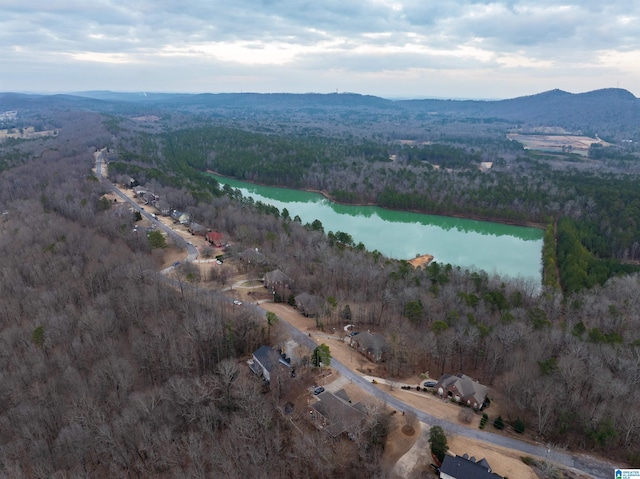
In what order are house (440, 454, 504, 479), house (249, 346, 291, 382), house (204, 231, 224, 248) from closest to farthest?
house (440, 454, 504, 479), house (249, 346, 291, 382), house (204, 231, 224, 248)

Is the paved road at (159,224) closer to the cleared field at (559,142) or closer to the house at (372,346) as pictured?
the house at (372,346)

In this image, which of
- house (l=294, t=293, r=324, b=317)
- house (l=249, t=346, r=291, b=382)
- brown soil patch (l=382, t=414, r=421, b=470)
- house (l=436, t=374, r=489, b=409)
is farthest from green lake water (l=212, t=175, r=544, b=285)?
brown soil patch (l=382, t=414, r=421, b=470)

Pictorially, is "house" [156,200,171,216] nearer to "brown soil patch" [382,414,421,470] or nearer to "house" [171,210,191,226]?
"house" [171,210,191,226]

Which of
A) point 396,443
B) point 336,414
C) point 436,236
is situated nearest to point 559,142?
point 436,236

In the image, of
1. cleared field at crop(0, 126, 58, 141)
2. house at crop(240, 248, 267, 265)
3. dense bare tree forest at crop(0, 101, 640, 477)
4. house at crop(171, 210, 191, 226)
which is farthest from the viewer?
cleared field at crop(0, 126, 58, 141)

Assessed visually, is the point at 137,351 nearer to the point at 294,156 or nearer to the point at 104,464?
the point at 104,464
